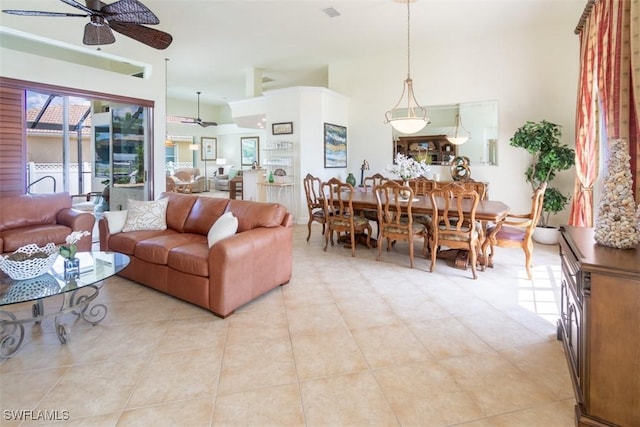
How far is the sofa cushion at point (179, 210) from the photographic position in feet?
12.6

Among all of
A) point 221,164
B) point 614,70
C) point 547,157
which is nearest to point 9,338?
point 614,70

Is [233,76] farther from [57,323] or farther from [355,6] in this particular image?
[57,323]

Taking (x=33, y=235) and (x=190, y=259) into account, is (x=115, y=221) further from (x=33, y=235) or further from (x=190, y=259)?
(x=190, y=259)

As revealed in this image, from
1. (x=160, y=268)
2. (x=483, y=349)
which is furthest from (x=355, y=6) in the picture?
(x=483, y=349)

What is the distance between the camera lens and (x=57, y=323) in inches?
91.2

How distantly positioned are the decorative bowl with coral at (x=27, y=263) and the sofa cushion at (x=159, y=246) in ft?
2.53

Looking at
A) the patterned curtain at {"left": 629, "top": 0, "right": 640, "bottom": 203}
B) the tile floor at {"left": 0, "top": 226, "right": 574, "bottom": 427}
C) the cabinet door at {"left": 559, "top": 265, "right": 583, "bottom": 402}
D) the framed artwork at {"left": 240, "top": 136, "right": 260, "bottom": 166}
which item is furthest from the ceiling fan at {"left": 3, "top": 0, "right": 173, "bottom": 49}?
the framed artwork at {"left": 240, "top": 136, "right": 260, "bottom": 166}

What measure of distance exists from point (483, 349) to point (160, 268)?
271 cm

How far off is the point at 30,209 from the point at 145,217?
1447mm

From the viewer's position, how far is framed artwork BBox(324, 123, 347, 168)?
6987 millimetres

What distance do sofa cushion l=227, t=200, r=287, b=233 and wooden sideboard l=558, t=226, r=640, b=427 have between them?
2.37 m

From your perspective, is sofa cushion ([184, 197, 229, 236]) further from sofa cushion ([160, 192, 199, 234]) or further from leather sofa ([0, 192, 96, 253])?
leather sofa ([0, 192, 96, 253])

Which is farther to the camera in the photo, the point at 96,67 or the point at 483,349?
the point at 96,67

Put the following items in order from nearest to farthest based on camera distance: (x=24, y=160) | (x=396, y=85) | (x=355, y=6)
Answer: (x=24, y=160)
(x=355, y=6)
(x=396, y=85)
